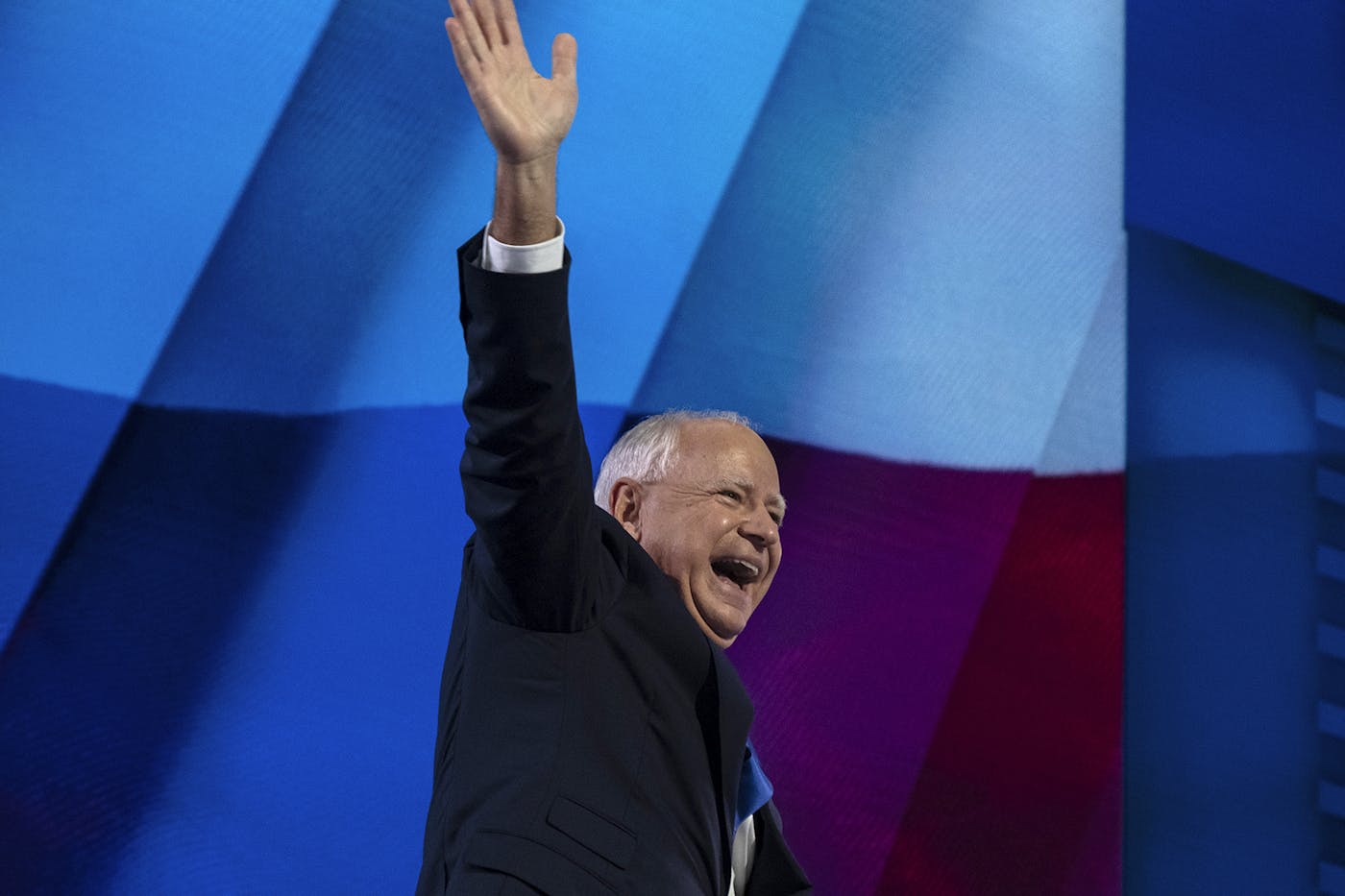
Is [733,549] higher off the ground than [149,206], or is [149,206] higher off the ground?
[149,206]

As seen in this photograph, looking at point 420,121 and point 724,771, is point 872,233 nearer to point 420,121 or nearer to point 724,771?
point 420,121

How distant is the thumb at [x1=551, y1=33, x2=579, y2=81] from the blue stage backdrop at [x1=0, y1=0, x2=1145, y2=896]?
94cm

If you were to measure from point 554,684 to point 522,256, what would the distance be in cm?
36

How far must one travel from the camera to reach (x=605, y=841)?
1183mm

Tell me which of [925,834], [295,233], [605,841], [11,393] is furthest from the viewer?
[925,834]

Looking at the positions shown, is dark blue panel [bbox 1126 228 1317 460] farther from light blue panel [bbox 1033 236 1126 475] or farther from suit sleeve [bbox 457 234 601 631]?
suit sleeve [bbox 457 234 601 631]

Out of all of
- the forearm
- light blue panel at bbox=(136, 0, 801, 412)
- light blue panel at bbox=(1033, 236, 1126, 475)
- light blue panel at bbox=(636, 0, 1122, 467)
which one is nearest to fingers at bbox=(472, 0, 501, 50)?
the forearm

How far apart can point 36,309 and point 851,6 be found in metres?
1.46

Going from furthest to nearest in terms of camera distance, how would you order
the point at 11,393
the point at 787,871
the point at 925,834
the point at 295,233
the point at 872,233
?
the point at 872,233 → the point at 925,834 → the point at 295,233 → the point at 11,393 → the point at 787,871

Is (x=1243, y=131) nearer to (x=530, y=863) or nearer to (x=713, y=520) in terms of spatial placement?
(x=713, y=520)

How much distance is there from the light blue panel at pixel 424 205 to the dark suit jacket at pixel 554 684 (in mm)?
862

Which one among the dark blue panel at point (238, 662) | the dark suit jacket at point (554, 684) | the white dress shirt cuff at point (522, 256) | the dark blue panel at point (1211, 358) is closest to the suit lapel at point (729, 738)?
the dark suit jacket at point (554, 684)

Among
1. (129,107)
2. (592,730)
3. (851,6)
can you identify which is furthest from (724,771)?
(851,6)

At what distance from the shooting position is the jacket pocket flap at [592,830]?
3.84 feet
